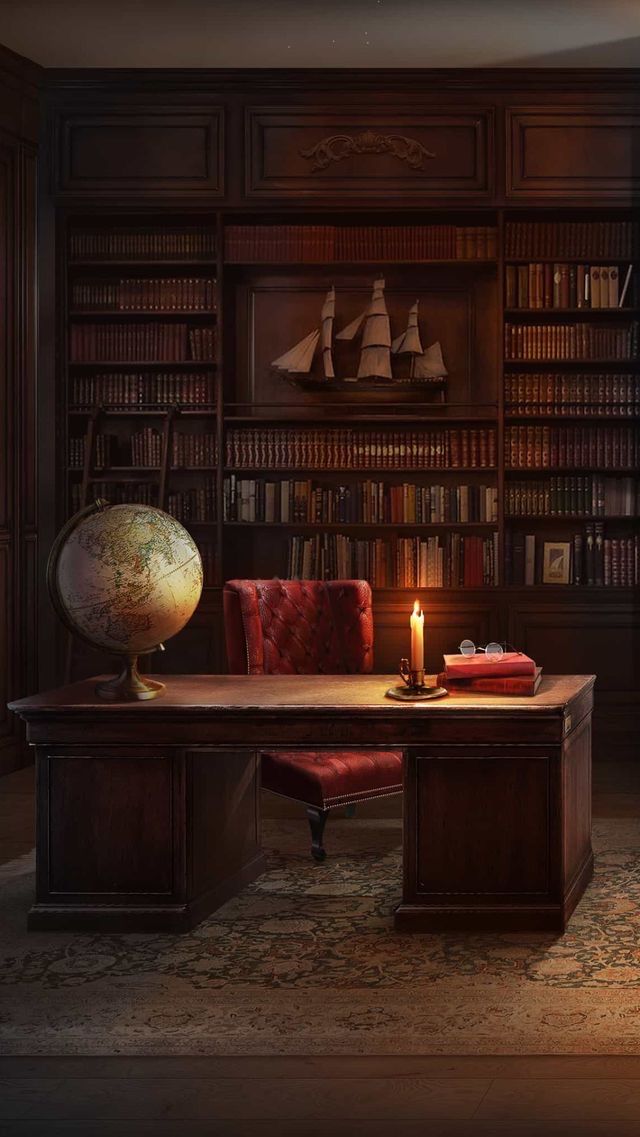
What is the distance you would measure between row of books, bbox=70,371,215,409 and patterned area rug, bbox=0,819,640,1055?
3171 millimetres

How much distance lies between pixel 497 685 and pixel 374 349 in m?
3.09

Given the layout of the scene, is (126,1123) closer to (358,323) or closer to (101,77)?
(358,323)

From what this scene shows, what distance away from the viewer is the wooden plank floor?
231 centimetres

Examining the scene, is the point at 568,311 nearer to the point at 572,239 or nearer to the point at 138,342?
the point at 572,239

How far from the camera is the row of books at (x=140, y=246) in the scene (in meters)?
6.36

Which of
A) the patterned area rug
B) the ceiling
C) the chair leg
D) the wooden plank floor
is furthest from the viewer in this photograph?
the ceiling

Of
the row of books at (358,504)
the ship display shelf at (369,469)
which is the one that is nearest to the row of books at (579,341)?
the ship display shelf at (369,469)

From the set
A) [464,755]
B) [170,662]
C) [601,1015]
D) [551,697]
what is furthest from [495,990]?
[170,662]

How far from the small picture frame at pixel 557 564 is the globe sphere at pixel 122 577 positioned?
3.29m

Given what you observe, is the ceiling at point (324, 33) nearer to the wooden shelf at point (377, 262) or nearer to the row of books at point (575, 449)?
the wooden shelf at point (377, 262)

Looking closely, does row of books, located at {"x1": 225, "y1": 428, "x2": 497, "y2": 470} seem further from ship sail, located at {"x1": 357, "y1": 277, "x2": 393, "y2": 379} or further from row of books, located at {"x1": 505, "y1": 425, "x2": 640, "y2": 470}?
ship sail, located at {"x1": 357, "y1": 277, "x2": 393, "y2": 379}

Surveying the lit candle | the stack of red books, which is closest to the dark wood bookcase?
the stack of red books

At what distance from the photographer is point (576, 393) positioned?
6.34 metres

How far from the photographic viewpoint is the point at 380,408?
21.3 feet
